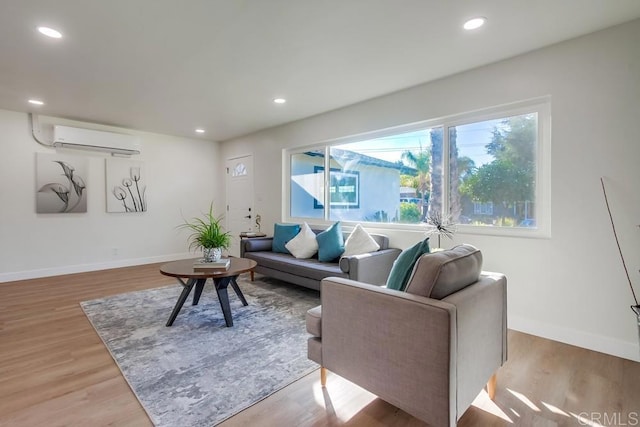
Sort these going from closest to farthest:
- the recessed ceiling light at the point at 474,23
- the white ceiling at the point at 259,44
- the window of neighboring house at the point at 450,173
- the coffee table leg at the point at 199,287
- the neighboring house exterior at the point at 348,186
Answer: the white ceiling at the point at 259,44 → the recessed ceiling light at the point at 474,23 → the window of neighboring house at the point at 450,173 → the coffee table leg at the point at 199,287 → the neighboring house exterior at the point at 348,186

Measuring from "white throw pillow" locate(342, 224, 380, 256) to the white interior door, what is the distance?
9.04 feet

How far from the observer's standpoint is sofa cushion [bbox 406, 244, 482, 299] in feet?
4.85

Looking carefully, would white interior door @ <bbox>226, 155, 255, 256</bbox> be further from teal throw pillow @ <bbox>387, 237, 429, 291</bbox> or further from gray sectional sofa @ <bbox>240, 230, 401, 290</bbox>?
teal throw pillow @ <bbox>387, 237, 429, 291</bbox>

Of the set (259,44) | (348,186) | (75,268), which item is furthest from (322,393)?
(75,268)

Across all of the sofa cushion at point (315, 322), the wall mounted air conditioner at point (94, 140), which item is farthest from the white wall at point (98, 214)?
the sofa cushion at point (315, 322)

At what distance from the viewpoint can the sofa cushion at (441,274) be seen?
1479mm

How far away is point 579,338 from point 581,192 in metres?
1.18

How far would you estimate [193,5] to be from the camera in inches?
83.0

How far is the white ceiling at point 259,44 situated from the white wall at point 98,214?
111 cm

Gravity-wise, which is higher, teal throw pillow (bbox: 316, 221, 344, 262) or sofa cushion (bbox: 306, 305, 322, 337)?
teal throw pillow (bbox: 316, 221, 344, 262)

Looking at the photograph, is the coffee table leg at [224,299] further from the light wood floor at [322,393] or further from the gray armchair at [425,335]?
the gray armchair at [425,335]

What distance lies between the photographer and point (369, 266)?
10.6 feet

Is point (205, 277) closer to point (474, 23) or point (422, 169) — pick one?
point (422, 169)

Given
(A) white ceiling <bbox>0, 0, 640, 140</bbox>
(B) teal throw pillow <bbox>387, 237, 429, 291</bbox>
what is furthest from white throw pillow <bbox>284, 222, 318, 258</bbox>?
(B) teal throw pillow <bbox>387, 237, 429, 291</bbox>
